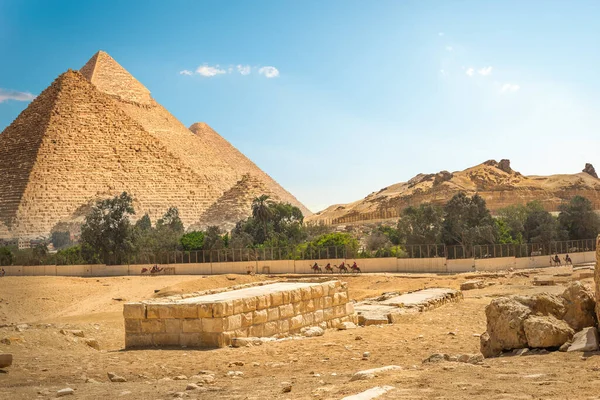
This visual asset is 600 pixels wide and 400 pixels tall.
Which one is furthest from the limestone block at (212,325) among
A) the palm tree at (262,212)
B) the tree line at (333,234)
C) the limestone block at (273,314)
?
the palm tree at (262,212)

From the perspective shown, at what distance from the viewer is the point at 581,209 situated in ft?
138

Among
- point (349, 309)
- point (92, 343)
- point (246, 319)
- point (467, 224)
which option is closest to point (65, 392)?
point (246, 319)

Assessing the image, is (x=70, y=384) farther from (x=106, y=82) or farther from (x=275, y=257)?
(x=106, y=82)

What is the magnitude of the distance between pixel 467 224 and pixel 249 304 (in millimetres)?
30858

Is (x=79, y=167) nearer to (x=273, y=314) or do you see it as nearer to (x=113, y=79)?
(x=113, y=79)

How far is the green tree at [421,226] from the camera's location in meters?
38.4

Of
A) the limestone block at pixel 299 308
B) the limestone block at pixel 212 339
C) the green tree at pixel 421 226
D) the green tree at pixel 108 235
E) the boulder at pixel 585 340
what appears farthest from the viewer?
the green tree at pixel 108 235

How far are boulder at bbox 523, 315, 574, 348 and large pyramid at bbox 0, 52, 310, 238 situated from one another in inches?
3843

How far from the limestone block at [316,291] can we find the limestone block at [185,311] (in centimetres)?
229

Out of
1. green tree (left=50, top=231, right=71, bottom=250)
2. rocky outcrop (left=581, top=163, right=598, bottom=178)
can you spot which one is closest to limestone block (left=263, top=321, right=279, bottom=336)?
green tree (left=50, top=231, right=71, bottom=250)

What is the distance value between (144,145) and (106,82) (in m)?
39.3

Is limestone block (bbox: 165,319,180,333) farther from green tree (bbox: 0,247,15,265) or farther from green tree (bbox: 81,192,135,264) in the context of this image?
green tree (bbox: 0,247,15,265)

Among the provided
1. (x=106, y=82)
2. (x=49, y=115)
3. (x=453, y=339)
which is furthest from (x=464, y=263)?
(x=106, y=82)

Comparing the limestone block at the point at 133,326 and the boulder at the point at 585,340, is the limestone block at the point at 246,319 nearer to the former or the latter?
the limestone block at the point at 133,326
